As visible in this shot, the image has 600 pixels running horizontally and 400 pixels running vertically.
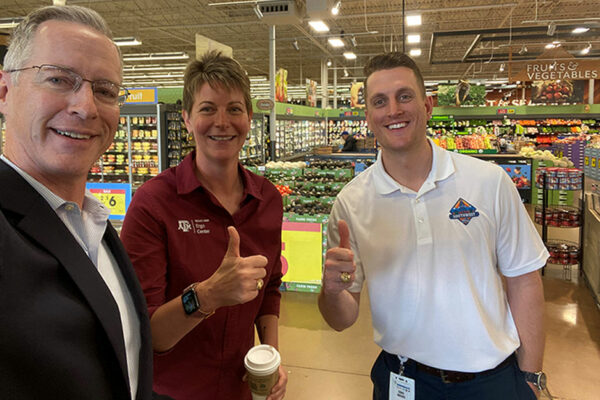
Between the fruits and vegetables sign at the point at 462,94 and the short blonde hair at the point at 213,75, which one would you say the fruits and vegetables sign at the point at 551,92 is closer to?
the fruits and vegetables sign at the point at 462,94

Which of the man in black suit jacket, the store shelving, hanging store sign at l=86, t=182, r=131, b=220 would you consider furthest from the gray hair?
the store shelving

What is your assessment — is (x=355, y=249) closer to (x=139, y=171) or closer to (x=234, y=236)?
(x=234, y=236)

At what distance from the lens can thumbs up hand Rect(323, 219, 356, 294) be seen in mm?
1361

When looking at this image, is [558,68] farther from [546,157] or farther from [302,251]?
[302,251]

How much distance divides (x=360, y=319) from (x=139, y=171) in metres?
6.37

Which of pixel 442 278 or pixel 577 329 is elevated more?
pixel 442 278

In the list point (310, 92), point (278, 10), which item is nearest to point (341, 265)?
point (278, 10)

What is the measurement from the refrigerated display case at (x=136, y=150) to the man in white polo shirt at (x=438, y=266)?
24.5 ft

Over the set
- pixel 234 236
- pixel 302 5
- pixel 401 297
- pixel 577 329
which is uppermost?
pixel 302 5

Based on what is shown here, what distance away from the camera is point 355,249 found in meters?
1.76

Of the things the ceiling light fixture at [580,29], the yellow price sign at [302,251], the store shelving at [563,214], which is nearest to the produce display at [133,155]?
the yellow price sign at [302,251]

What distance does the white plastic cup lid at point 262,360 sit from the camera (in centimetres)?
129

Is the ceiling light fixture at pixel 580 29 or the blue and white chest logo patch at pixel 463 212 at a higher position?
the ceiling light fixture at pixel 580 29

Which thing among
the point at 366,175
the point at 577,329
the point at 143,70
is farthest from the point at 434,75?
the point at 366,175
